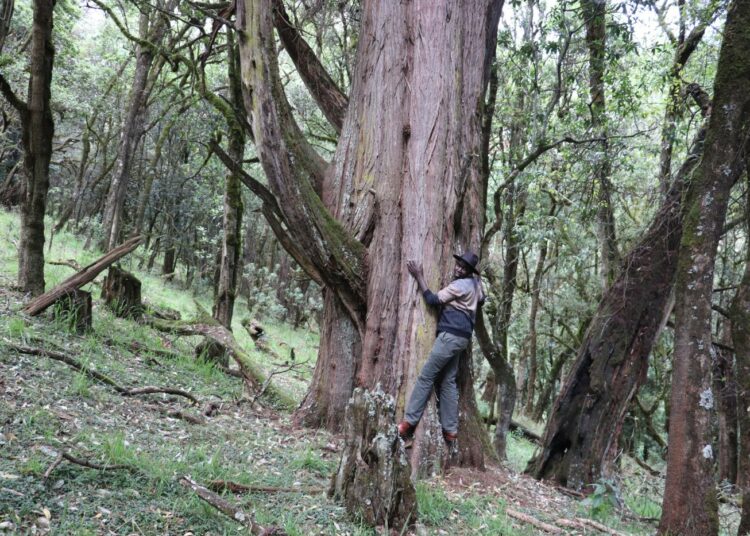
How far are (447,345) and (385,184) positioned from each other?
1880 millimetres

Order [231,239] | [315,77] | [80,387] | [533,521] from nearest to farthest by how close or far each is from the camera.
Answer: [533,521] → [80,387] → [315,77] → [231,239]

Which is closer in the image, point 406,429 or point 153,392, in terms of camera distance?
point 406,429

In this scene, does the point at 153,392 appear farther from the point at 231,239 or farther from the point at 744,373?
the point at 744,373

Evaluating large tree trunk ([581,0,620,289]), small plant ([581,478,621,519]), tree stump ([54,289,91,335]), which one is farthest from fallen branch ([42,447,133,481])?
large tree trunk ([581,0,620,289])

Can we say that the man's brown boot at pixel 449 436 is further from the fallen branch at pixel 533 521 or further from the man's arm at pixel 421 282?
the man's arm at pixel 421 282

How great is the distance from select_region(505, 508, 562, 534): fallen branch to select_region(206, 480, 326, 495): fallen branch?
168cm

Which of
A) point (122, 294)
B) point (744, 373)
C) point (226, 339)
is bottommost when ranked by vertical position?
point (226, 339)

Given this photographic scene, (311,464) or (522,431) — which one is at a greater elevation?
(311,464)

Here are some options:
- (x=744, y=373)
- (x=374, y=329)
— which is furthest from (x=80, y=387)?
(x=744, y=373)

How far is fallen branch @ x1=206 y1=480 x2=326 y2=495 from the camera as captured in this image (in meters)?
3.81

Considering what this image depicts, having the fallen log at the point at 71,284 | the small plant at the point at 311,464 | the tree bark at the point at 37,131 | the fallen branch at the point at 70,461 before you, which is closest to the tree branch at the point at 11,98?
the tree bark at the point at 37,131

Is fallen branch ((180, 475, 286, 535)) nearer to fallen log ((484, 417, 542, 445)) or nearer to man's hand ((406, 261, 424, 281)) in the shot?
man's hand ((406, 261, 424, 281))

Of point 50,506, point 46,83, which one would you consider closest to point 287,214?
point 50,506

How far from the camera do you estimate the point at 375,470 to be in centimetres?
372
